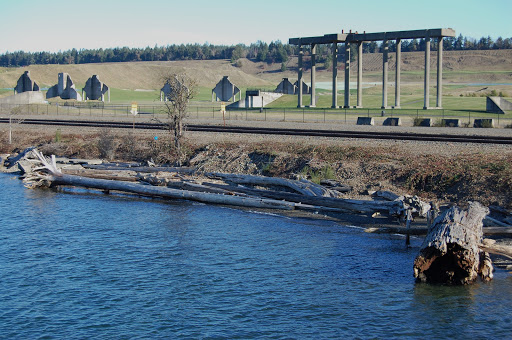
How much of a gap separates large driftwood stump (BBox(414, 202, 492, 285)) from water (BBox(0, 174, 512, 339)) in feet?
1.20

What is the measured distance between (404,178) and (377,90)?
93.1 metres

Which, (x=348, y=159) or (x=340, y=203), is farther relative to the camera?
(x=348, y=159)

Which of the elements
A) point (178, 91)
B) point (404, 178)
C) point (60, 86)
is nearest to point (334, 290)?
point (404, 178)

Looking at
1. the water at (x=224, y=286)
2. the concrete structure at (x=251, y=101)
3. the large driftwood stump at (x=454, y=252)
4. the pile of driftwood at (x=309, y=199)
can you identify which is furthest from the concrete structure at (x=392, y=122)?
the large driftwood stump at (x=454, y=252)

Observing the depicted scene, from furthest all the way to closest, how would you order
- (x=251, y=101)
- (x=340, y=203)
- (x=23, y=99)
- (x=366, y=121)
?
1. (x=23, y=99)
2. (x=251, y=101)
3. (x=366, y=121)
4. (x=340, y=203)

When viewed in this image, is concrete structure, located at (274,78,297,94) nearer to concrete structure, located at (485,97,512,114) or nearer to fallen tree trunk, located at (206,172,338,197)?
concrete structure, located at (485,97,512,114)

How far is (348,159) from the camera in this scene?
Answer: 1061 inches

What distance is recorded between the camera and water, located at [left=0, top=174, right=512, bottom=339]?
11.4m

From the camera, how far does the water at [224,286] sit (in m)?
11.4

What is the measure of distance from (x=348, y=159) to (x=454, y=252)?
13.9m

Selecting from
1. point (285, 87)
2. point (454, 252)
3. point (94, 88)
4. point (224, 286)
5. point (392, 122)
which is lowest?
point (224, 286)

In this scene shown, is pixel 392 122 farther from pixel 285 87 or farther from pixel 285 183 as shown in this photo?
pixel 285 87

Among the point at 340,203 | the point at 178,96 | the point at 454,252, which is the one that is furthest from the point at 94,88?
the point at 454,252

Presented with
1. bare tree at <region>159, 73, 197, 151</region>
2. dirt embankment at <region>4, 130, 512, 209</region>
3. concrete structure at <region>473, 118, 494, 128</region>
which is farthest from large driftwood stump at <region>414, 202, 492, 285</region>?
concrete structure at <region>473, 118, 494, 128</region>
